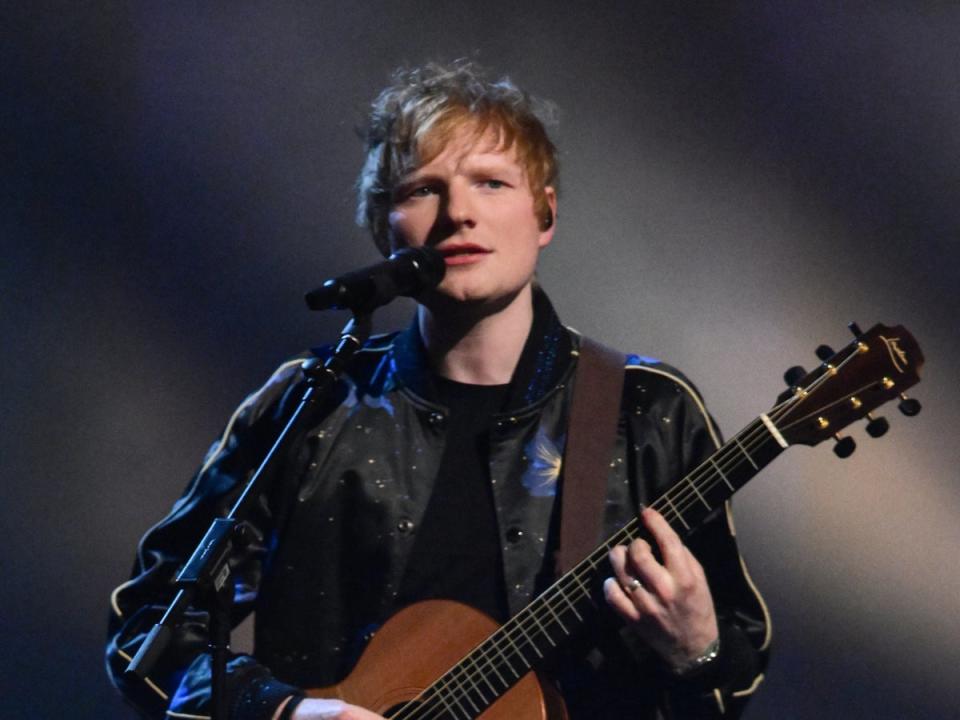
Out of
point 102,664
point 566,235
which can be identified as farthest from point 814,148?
point 102,664

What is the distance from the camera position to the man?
2271 mm

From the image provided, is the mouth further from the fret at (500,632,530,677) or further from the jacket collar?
the fret at (500,632,530,677)

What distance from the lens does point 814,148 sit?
2.95 meters

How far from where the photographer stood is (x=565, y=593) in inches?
86.4

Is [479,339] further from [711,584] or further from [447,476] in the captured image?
[711,584]

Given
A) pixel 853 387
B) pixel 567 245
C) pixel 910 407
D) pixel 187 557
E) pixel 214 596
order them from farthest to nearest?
pixel 567 245 < pixel 187 557 < pixel 853 387 < pixel 910 407 < pixel 214 596

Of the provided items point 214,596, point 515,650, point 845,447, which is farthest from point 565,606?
point 214,596

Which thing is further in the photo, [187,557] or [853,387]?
[187,557]

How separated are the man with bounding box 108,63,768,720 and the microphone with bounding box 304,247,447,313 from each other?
0.52 ft

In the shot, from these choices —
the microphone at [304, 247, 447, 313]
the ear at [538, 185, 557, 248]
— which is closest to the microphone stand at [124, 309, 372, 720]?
the microphone at [304, 247, 447, 313]

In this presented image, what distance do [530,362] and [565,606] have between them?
49 cm

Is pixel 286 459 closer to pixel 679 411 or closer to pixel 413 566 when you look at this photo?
pixel 413 566

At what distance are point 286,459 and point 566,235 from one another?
1.01m

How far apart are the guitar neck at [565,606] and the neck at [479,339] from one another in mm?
441
